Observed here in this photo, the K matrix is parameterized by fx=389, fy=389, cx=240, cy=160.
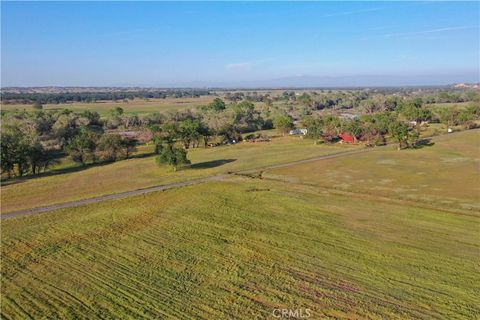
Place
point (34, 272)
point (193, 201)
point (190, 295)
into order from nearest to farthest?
1. point (190, 295)
2. point (34, 272)
3. point (193, 201)

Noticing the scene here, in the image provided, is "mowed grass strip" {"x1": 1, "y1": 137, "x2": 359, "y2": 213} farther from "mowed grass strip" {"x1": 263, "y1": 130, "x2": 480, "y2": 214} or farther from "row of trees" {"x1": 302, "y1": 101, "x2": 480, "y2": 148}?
"mowed grass strip" {"x1": 263, "y1": 130, "x2": 480, "y2": 214}

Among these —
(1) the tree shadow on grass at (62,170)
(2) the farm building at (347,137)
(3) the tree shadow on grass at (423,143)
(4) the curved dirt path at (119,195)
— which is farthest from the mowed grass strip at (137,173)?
(3) the tree shadow on grass at (423,143)

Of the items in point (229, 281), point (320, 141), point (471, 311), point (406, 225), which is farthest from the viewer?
point (320, 141)

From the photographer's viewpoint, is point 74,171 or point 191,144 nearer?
point 74,171

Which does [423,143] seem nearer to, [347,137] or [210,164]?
[347,137]

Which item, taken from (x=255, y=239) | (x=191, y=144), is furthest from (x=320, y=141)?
(x=255, y=239)

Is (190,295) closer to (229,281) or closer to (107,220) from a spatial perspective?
(229,281)

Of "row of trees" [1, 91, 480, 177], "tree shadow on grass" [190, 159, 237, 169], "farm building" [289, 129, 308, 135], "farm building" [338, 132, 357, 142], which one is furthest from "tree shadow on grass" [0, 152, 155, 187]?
"farm building" [289, 129, 308, 135]
